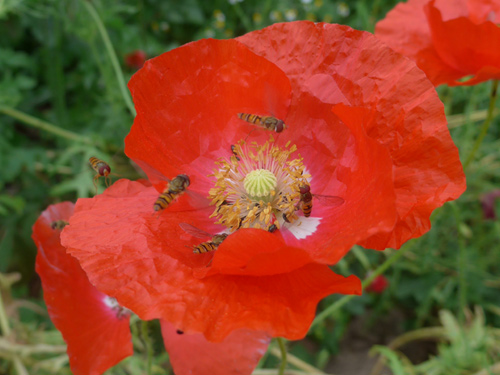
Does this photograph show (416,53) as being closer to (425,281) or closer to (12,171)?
(425,281)

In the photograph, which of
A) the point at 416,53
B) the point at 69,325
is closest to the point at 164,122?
the point at 69,325

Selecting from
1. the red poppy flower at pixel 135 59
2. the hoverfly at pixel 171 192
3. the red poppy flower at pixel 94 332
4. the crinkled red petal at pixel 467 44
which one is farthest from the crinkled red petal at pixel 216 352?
the red poppy flower at pixel 135 59

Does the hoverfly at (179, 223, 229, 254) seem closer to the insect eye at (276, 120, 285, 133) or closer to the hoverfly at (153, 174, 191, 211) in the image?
the hoverfly at (153, 174, 191, 211)

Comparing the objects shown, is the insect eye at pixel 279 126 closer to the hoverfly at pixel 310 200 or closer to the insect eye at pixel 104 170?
the hoverfly at pixel 310 200

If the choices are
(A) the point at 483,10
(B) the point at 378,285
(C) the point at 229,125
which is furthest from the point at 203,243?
(B) the point at 378,285

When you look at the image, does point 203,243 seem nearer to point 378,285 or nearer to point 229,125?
point 229,125
